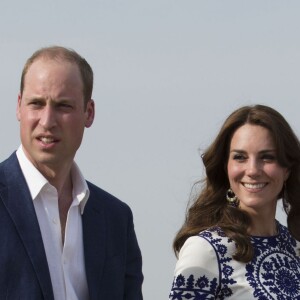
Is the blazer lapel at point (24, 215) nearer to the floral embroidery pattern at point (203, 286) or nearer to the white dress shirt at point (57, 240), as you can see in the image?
the white dress shirt at point (57, 240)

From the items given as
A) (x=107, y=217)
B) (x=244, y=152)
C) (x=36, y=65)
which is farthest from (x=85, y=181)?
(x=244, y=152)

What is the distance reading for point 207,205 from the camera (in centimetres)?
842

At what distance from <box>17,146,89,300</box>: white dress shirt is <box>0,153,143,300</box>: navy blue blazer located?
1.6 inches

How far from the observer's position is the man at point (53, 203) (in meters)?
6.61

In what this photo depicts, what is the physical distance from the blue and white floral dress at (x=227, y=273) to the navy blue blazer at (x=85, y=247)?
0.70 metres

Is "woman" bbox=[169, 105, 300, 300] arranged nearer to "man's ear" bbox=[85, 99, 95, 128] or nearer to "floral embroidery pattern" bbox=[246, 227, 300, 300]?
"floral embroidery pattern" bbox=[246, 227, 300, 300]

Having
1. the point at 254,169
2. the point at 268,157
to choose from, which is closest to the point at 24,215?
the point at 254,169

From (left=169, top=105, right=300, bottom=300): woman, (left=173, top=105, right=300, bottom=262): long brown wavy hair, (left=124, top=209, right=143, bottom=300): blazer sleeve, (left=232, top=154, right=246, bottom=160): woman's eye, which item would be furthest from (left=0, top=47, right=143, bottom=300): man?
(left=232, top=154, right=246, bottom=160): woman's eye

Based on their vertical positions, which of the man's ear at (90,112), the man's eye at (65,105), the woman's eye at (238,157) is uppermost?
the woman's eye at (238,157)

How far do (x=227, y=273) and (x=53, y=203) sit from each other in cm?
166

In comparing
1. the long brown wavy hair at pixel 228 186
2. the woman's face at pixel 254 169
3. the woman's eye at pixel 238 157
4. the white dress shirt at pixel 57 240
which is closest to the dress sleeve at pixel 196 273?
the long brown wavy hair at pixel 228 186

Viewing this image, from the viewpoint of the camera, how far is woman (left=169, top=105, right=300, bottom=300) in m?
7.98

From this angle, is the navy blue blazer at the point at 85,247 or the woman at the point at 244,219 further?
the woman at the point at 244,219

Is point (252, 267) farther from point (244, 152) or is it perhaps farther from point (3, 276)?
point (3, 276)
